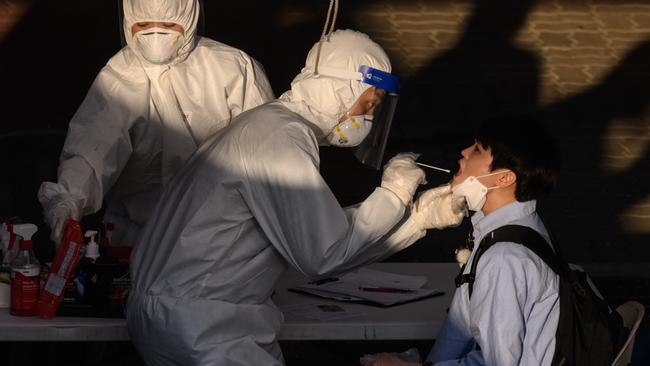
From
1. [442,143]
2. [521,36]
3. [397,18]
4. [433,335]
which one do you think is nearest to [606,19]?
[521,36]

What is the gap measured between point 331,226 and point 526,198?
52 cm

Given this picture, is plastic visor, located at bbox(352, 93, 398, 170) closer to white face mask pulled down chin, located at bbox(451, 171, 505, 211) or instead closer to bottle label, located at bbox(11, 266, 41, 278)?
white face mask pulled down chin, located at bbox(451, 171, 505, 211)

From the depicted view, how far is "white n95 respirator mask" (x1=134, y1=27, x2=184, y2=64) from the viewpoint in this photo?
164 inches

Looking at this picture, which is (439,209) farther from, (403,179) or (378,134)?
(378,134)

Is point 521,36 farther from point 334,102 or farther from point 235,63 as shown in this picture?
point 334,102

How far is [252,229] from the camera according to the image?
3.34 metres

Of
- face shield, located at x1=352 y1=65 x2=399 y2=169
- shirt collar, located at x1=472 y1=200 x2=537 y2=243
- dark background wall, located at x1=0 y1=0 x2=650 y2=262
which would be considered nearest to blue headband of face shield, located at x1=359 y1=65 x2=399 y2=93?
face shield, located at x1=352 y1=65 x2=399 y2=169

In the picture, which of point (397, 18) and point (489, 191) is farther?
point (397, 18)

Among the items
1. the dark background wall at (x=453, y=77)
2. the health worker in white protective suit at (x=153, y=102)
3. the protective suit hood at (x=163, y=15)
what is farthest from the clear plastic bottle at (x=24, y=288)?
the dark background wall at (x=453, y=77)

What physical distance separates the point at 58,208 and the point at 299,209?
0.88 m

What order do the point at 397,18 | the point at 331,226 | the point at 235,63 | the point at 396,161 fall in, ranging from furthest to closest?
the point at 397,18 < the point at 235,63 < the point at 396,161 < the point at 331,226

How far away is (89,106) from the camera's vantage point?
418 cm

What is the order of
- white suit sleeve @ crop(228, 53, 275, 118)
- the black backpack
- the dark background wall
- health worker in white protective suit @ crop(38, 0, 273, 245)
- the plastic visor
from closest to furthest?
the black backpack, the plastic visor, health worker in white protective suit @ crop(38, 0, 273, 245), white suit sleeve @ crop(228, 53, 275, 118), the dark background wall

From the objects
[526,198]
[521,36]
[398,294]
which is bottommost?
[521,36]
